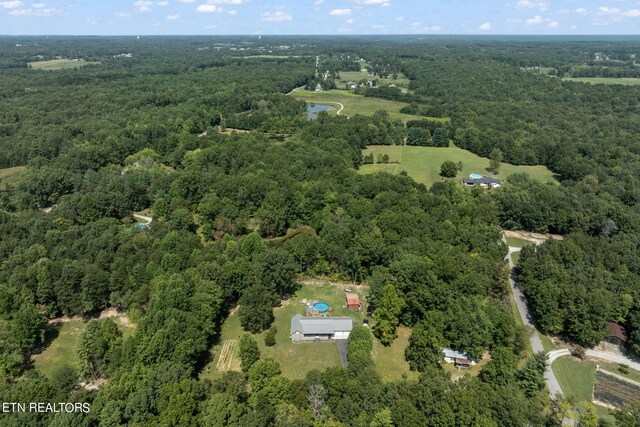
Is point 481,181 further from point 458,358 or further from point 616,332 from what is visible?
point 458,358

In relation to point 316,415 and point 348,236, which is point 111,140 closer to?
point 348,236

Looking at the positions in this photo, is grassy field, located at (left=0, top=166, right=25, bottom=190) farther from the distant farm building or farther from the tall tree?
the distant farm building

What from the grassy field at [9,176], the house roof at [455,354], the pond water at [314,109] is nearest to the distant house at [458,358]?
the house roof at [455,354]

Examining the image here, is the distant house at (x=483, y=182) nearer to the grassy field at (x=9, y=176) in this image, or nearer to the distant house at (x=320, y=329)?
the distant house at (x=320, y=329)

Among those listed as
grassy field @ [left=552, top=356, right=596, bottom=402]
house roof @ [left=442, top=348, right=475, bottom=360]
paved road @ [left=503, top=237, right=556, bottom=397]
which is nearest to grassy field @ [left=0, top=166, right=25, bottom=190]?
house roof @ [left=442, top=348, right=475, bottom=360]

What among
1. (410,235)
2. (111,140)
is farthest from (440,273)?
(111,140)
